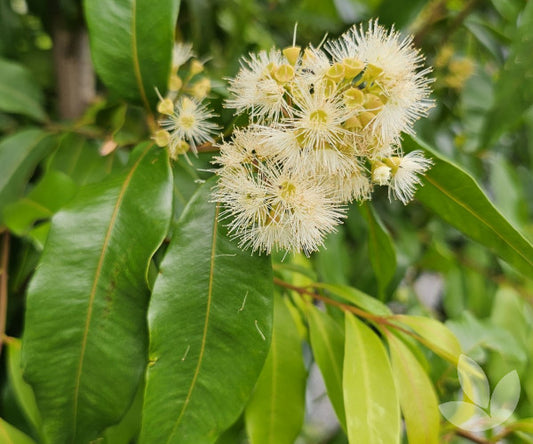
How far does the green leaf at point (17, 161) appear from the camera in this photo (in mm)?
737

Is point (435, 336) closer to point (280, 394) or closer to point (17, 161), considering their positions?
point (280, 394)

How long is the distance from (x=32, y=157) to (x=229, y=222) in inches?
18.1

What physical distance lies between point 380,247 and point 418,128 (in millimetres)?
502

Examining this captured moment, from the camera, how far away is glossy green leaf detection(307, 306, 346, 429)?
1.84ft

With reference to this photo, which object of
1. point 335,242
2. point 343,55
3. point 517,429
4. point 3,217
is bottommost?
point 517,429

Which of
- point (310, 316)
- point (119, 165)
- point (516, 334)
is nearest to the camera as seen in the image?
point (310, 316)

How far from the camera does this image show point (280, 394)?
56cm

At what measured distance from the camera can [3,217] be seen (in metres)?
0.70

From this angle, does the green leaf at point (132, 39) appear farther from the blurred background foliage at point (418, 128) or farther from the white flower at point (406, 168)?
the white flower at point (406, 168)

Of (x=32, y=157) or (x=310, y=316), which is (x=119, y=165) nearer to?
(x=32, y=157)

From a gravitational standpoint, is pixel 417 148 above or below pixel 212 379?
above

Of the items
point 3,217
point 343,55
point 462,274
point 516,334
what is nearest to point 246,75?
point 343,55

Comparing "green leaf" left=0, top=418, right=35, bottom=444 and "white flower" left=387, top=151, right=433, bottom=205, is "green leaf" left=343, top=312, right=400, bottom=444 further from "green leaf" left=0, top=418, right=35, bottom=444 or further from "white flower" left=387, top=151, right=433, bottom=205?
"green leaf" left=0, top=418, right=35, bottom=444

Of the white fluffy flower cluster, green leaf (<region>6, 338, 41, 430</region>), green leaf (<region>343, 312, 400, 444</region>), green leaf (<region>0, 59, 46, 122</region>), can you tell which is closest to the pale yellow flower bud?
the white fluffy flower cluster
